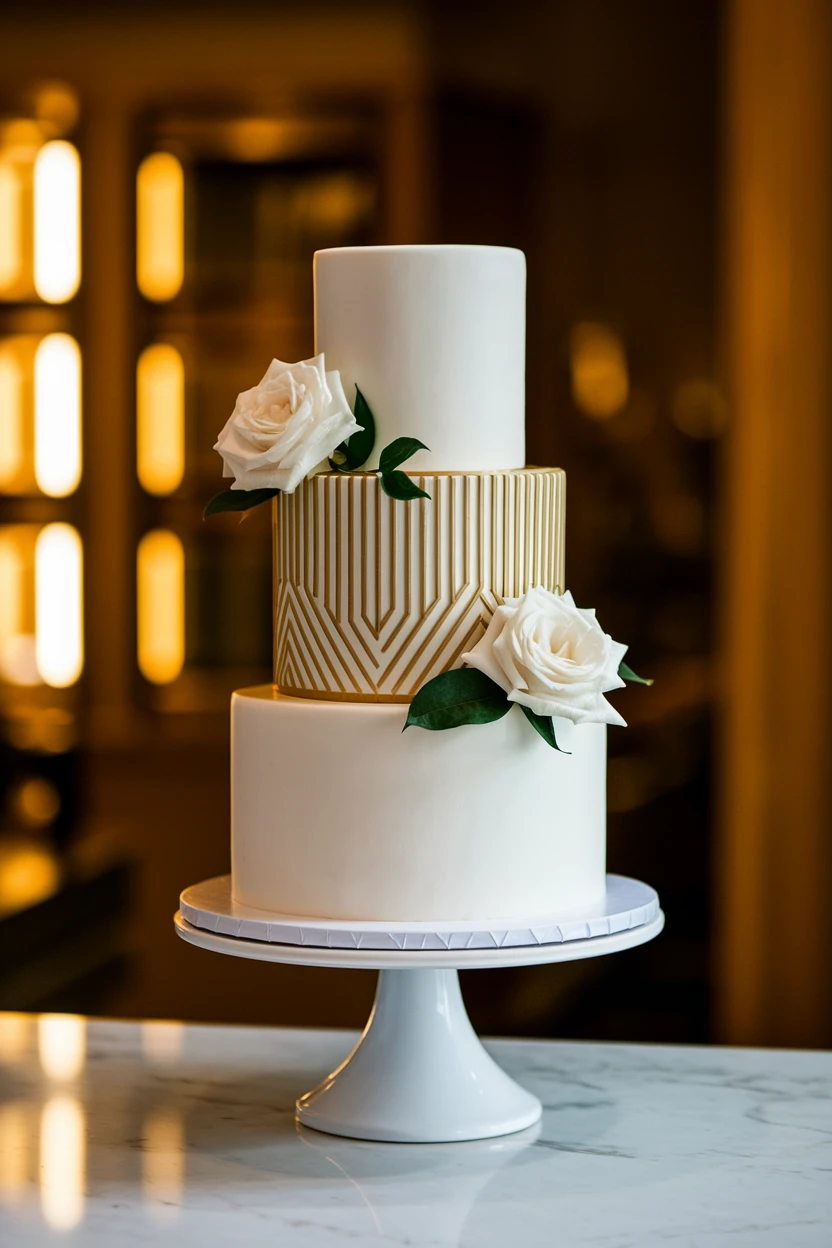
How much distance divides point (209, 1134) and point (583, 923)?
1.15 ft

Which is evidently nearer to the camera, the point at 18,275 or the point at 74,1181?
the point at 74,1181

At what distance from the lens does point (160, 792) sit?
3.85 metres

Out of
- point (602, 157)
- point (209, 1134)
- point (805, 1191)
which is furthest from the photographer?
point (602, 157)

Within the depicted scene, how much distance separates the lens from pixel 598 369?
3.30m

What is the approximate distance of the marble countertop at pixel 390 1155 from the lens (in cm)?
106

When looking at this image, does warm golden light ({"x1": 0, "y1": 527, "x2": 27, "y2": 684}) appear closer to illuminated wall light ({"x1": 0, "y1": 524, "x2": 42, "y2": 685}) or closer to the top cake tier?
illuminated wall light ({"x1": 0, "y1": 524, "x2": 42, "y2": 685})

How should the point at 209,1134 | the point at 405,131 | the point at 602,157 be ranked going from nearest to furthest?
the point at 209,1134, the point at 602,157, the point at 405,131

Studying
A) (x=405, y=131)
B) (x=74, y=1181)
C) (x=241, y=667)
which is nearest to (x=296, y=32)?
(x=405, y=131)

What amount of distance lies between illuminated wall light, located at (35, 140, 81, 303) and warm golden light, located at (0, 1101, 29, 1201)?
2773 millimetres

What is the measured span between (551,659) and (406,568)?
0.14 metres

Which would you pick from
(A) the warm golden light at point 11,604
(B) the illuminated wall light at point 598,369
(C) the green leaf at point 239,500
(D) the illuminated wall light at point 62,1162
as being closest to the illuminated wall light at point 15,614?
(A) the warm golden light at point 11,604

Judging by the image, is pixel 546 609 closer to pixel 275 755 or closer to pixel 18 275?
pixel 275 755

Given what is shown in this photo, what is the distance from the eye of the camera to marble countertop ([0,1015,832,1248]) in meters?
1.06

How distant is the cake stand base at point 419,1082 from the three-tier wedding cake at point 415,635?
0.13 metres
